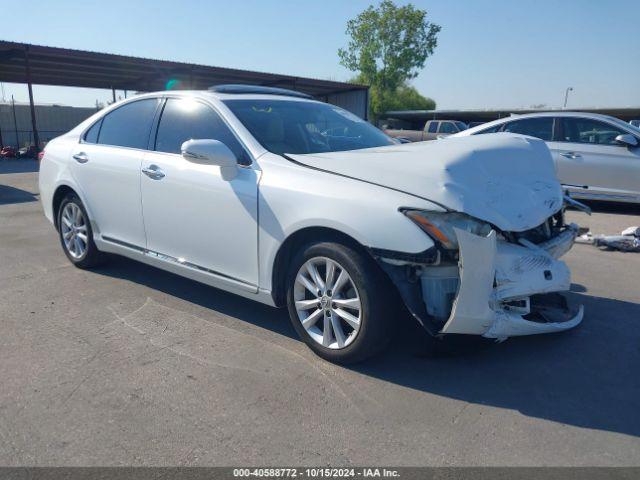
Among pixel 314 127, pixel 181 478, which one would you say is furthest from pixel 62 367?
pixel 314 127

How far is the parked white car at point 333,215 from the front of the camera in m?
2.83

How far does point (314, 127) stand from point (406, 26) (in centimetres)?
5819

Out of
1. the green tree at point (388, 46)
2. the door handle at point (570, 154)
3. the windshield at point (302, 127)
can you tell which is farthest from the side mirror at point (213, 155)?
the green tree at point (388, 46)

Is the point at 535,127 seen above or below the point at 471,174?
above

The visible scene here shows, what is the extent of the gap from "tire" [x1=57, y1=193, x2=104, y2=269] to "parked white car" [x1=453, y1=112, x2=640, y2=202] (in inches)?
222

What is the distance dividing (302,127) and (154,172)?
1210 millimetres

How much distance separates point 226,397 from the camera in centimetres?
283

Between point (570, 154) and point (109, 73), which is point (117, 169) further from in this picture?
point (109, 73)

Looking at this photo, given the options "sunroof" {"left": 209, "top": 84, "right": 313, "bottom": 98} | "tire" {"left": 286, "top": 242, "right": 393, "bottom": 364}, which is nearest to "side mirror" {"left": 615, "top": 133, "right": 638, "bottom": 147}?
"sunroof" {"left": 209, "top": 84, "right": 313, "bottom": 98}

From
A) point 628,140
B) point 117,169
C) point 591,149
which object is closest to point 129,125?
point 117,169

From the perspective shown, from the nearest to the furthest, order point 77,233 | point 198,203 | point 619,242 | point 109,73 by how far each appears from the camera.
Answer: point 198,203 < point 77,233 < point 619,242 < point 109,73

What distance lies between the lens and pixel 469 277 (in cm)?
272

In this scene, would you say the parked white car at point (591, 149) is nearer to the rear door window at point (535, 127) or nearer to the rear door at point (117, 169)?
the rear door window at point (535, 127)

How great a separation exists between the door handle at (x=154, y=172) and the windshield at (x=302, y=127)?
0.74 metres
